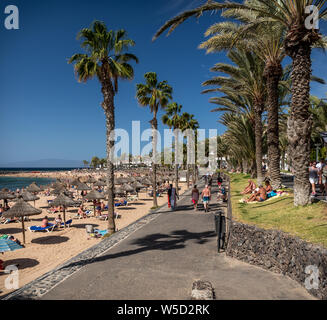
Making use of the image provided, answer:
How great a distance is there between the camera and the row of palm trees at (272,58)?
30.6ft

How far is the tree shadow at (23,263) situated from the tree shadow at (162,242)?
297cm

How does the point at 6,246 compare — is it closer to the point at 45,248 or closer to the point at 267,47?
the point at 45,248

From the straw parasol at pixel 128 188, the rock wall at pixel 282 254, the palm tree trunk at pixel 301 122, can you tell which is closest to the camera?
the rock wall at pixel 282 254

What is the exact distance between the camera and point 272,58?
46.8ft

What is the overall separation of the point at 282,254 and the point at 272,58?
466 inches

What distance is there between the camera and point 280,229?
7.15 meters

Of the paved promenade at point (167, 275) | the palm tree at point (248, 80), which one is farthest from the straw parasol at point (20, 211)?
the palm tree at point (248, 80)

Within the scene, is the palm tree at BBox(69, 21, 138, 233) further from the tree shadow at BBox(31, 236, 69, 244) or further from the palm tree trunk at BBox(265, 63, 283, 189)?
the palm tree trunk at BBox(265, 63, 283, 189)

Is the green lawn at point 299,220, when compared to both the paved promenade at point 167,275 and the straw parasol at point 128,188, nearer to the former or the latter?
the paved promenade at point 167,275

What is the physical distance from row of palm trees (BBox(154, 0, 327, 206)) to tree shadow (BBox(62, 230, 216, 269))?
4242mm

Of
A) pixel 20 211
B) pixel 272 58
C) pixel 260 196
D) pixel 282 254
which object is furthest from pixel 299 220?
pixel 20 211
